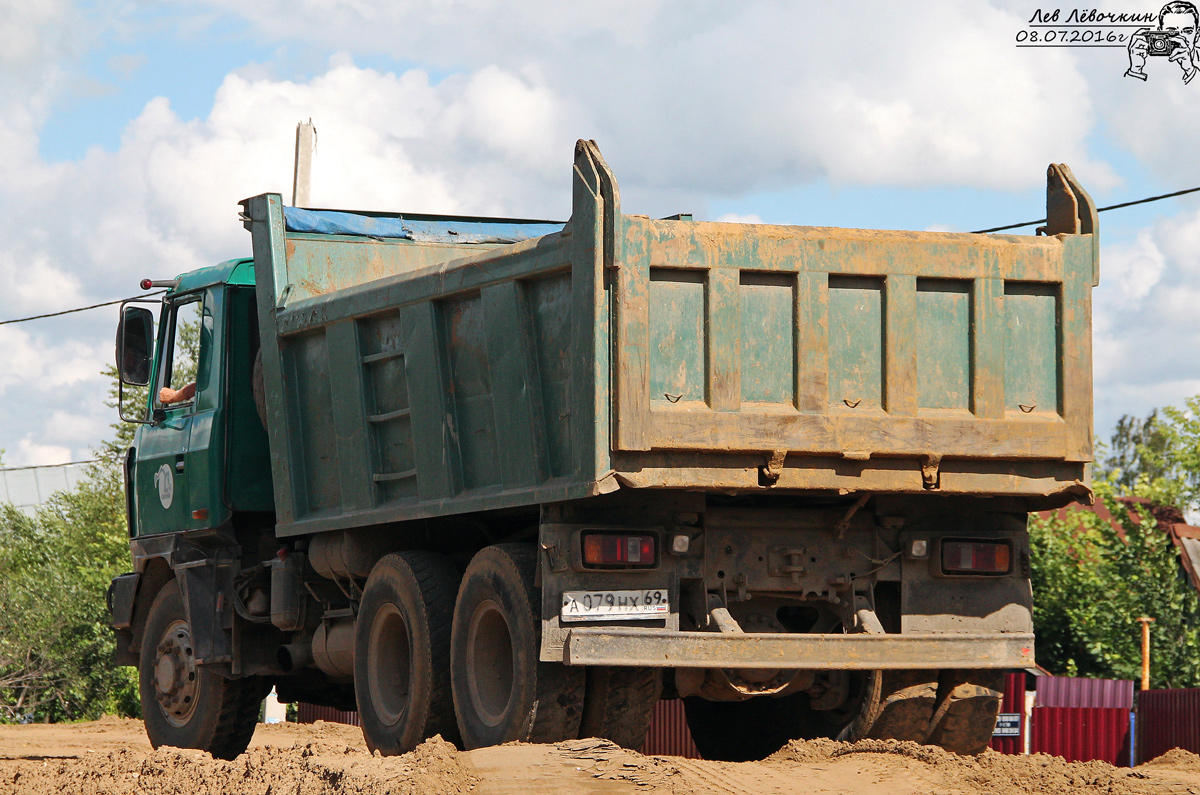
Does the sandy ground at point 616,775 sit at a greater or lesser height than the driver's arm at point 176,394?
lesser

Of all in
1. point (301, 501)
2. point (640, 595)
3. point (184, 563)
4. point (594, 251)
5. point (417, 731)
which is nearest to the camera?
point (594, 251)

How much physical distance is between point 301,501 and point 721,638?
322cm

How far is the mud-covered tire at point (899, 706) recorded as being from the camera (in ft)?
24.6

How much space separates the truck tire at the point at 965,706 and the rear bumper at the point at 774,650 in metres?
0.39

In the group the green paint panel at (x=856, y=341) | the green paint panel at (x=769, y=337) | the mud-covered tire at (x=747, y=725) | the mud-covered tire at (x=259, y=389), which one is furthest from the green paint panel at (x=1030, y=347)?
the mud-covered tire at (x=259, y=389)

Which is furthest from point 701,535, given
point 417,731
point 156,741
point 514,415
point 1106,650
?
point 1106,650

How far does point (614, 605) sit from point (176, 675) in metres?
4.43

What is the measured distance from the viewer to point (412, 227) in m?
9.86

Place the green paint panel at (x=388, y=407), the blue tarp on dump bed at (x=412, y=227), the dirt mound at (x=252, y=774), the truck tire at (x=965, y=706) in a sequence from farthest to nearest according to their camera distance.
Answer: the blue tarp on dump bed at (x=412, y=227) < the green paint panel at (x=388, y=407) < the truck tire at (x=965, y=706) < the dirt mound at (x=252, y=774)

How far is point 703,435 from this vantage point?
6586 mm

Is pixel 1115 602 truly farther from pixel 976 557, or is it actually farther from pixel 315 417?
pixel 315 417

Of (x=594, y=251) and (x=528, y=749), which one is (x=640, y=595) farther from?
(x=594, y=251)

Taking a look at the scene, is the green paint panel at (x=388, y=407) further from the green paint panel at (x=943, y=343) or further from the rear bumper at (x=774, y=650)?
the green paint panel at (x=943, y=343)

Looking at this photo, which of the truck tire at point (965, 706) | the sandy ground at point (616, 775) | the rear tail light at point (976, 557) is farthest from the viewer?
the truck tire at point (965, 706)
